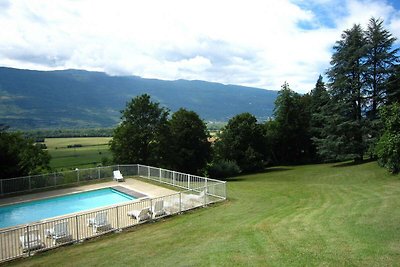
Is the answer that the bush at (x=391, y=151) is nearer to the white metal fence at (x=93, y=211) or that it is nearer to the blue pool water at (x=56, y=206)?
the white metal fence at (x=93, y=211)

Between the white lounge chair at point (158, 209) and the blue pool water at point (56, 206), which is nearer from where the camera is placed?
the white lounge chair at point (158, 209)

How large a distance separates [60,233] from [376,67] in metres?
31.6

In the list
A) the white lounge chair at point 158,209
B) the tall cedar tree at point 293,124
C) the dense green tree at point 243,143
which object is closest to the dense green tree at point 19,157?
the white lounge chair at point 158,209

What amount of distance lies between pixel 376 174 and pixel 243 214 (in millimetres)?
15283

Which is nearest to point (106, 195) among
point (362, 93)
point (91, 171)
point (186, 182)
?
point (91, 171)

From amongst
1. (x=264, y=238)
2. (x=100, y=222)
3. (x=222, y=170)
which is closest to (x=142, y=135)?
(x=222, y=170)

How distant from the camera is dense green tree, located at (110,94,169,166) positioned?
30.1m

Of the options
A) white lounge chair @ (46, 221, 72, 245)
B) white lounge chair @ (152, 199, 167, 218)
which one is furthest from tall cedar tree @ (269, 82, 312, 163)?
white lounge chair @ (46, 221, 72, 245)

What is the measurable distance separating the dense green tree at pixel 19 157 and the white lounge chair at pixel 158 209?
1368 cm

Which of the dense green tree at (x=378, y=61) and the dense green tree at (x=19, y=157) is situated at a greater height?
the dense green tree at (x=378, y=61)

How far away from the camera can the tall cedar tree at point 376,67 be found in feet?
101

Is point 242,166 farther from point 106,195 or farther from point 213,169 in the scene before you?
point 106,195

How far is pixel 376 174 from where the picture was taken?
24.0 meters

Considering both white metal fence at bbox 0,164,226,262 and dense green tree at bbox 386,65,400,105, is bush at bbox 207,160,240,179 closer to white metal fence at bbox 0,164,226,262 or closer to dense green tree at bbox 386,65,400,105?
white metal fence at bbox 0,164,226,262
